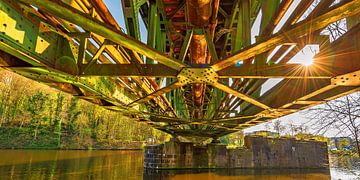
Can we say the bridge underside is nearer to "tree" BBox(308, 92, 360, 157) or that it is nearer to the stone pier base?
"tree" BBox(308, 92, 360, 157)

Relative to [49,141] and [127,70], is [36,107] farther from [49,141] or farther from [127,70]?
[127,70]

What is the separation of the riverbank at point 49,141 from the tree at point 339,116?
1509 inches

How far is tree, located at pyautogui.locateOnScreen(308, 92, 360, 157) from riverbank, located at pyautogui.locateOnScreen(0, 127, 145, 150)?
38340mm

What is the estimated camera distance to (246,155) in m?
23.6

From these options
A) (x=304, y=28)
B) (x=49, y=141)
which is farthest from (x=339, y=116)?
(x=49, y=141)

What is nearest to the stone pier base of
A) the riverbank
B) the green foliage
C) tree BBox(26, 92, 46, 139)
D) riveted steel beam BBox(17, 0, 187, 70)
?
the green foliage

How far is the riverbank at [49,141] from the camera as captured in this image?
3441cm

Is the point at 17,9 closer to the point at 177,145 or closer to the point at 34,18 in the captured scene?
the point at 34,18

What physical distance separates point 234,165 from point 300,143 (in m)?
8.55

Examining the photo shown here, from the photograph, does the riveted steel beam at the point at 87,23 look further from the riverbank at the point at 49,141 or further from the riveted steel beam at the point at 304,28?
the riverbank at the point at 49,141

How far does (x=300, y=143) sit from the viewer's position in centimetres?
2558

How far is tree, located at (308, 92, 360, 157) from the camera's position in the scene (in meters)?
5.66

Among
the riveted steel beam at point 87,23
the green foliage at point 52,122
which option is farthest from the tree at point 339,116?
the green foliage at point 52,122

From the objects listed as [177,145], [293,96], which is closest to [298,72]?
[293,96]
